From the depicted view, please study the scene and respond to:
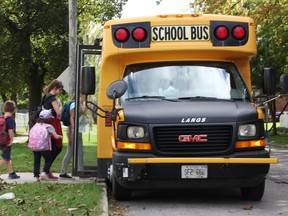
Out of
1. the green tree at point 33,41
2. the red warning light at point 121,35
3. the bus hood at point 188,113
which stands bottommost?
the bus hood at point 188,113

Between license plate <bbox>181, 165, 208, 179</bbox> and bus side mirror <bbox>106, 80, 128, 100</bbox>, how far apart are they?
1.37 meters

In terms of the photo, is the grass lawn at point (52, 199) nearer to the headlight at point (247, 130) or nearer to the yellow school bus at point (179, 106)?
the yellow school bus at point (179, 106)

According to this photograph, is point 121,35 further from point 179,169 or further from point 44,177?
point 44,177

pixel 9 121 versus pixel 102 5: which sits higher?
pixel 102 5

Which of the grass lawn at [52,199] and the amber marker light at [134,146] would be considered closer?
the grass lawn at [52,199]

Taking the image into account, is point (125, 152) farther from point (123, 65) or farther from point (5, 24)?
point (5, 24)

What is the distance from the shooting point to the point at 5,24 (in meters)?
24.4

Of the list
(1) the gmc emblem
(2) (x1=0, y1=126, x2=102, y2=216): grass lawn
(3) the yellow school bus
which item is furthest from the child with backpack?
(1) the gmc emblem

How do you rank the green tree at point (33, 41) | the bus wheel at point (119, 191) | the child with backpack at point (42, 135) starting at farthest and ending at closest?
the green tree at point (33, 41), the child with backpack at point (42, 135), the bus wheel at point (119, 191)

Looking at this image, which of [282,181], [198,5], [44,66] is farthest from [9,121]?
[44,66]

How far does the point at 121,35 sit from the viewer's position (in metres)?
8.10

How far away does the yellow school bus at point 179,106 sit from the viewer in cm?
717

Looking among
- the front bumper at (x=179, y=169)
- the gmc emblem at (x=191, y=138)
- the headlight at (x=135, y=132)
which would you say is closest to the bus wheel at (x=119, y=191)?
the front bumper at (x=179, y=169)

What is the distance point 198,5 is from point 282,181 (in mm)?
14141
